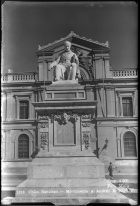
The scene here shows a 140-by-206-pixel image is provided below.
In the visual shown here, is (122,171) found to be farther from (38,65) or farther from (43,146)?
(38,65)

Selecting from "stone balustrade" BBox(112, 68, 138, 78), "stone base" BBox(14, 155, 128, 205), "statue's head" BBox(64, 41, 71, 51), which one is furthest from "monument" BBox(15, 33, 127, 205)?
"stone balustrade" BBox(112, 68, 138, 78)

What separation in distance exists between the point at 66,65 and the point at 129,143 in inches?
125

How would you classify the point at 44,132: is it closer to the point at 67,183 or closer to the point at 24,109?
the point at 24,109

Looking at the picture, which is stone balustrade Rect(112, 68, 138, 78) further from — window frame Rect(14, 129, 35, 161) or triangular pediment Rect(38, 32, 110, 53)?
window frame Rect(14, 129, 35, 161)

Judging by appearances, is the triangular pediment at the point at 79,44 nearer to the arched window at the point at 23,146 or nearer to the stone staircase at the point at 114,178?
the arched window at the point at 23,146

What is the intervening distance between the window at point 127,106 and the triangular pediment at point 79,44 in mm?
1745

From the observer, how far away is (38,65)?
11672 mm

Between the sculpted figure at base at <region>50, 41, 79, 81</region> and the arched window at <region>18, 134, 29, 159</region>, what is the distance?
6.94 feet

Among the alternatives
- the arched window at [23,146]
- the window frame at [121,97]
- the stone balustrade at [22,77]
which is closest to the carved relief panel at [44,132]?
the arched window at [23,146]

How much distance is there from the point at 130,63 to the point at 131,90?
0.92m

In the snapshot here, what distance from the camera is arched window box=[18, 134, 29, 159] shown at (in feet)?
35.7

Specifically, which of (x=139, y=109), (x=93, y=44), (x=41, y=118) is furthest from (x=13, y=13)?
(x=139, y=109)

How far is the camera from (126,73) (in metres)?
11.4

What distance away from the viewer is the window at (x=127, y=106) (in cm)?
1111
